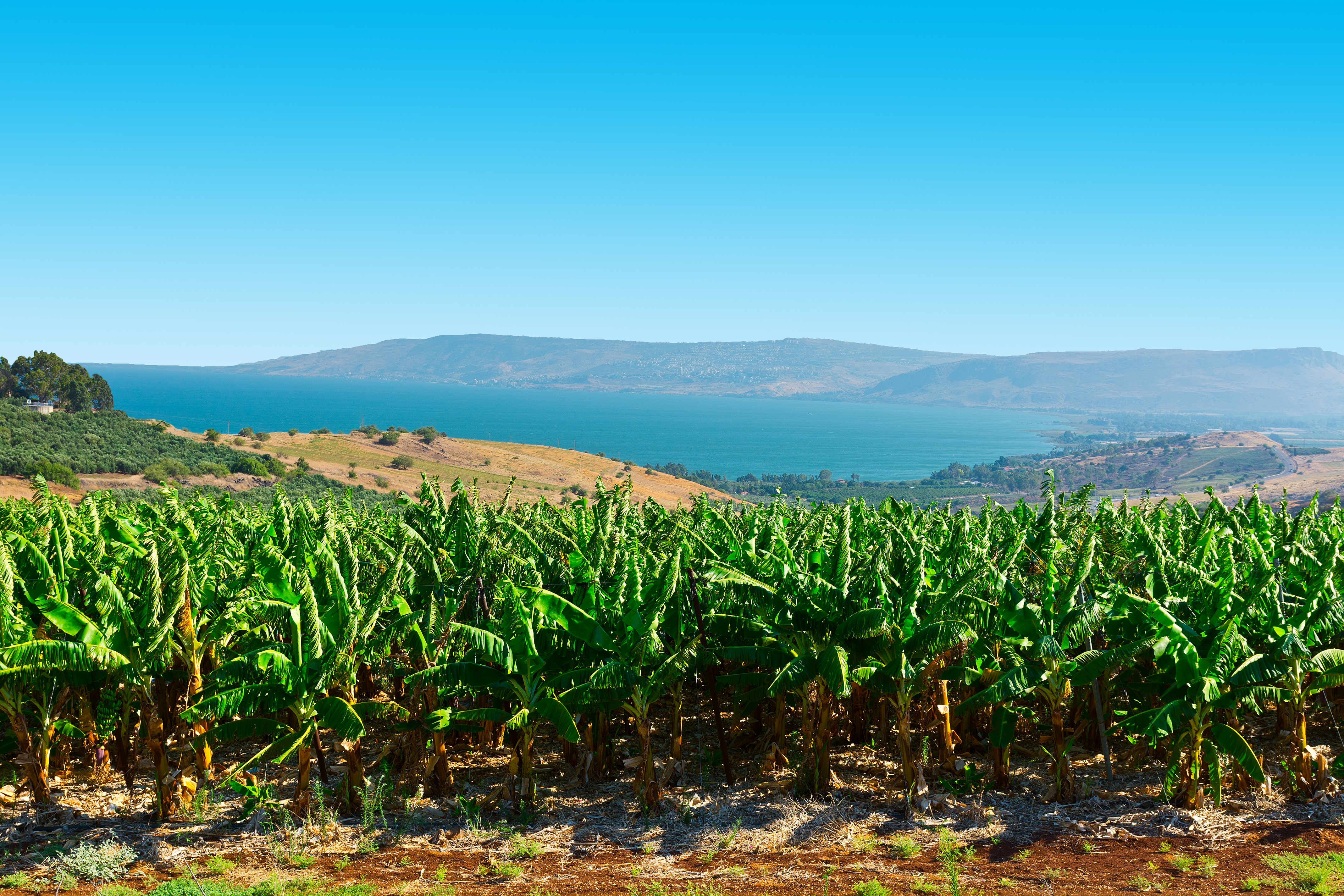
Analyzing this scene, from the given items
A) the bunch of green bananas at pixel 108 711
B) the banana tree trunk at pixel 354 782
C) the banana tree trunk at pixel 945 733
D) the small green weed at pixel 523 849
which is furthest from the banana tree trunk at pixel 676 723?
the bunch of green bananas at pixel 108 711

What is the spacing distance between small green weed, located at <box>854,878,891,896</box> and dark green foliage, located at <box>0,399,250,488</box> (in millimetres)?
93798

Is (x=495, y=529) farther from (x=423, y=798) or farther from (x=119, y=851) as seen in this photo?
(x=119, y=851)

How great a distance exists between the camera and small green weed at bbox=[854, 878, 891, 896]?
11.5 metres

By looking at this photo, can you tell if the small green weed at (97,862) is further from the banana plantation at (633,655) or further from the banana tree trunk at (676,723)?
the banana tree trunk at (676,723)

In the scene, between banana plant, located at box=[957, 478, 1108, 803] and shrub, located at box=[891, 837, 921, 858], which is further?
banana plant, located at box=[957, 478, 1108, 803]

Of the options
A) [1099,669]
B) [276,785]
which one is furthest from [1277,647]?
[276,785]

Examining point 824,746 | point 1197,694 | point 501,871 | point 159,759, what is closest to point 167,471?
point 159,759

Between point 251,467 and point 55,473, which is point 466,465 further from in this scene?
point 55,473

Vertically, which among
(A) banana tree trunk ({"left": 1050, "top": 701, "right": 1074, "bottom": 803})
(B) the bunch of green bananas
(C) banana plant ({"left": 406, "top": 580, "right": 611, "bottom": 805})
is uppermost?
(C) banana plant ({"left": 406, "top": 580, "right": 611, "bottom": 805})

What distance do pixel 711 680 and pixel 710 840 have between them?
109 inches

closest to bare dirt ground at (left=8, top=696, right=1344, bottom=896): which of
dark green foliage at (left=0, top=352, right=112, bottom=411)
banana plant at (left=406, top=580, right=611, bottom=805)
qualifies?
banana plant at (left=406, top=580, right=611, bottom=805)

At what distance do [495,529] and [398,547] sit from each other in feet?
6.01

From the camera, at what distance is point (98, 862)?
12.2 m

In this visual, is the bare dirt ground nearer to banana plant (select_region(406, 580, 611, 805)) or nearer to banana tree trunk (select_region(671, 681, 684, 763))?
banana tree trunk (select_region(671, 681, 684, 763))
